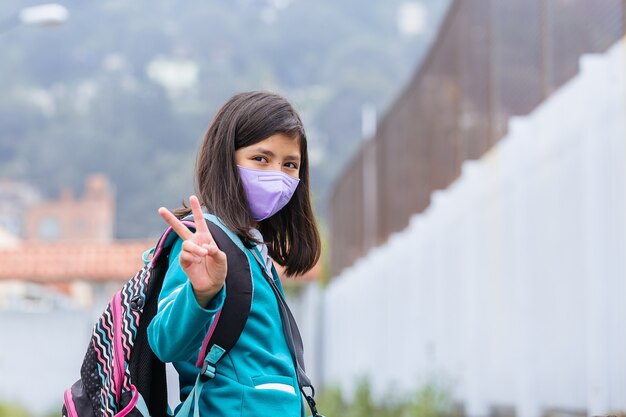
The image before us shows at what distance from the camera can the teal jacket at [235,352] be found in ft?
8.25

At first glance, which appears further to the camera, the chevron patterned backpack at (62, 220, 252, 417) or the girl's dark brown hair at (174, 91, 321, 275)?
the girl's dark brown hair at (174, 91, 321, 275)

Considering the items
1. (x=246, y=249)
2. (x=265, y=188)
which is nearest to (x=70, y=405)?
(x=246, y=249)

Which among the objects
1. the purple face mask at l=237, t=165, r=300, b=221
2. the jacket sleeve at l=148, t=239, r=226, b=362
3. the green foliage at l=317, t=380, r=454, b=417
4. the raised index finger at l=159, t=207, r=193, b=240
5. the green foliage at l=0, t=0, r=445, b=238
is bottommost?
the green foliage at l=317, t=380, r=454, b=417

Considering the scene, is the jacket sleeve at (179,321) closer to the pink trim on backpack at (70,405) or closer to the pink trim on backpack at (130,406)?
the pink trim on backpack at (130,406)

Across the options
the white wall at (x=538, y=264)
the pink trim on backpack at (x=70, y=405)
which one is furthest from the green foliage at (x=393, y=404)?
the pink trim on backpack at (x=70, y=405)

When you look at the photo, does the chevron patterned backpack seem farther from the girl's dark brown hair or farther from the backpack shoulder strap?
the girl's dark brown hair

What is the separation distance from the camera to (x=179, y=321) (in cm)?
250

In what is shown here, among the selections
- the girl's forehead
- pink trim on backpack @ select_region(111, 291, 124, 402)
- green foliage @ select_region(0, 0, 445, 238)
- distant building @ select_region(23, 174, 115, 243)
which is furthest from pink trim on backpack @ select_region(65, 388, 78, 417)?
green foliage @ select_region(0, 0, 445, 238)

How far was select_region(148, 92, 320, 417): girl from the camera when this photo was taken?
8.16 ft

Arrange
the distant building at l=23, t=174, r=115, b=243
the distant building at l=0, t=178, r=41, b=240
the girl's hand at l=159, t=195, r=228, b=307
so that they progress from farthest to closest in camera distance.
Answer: the distant building at l=0, t=178, r=41, b=240 < the distant building at l=23, t=174, r=115, b=243 < the girl's hand at l=159, t=195, r=228, b=307

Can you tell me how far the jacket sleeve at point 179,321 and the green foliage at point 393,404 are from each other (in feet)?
29.0

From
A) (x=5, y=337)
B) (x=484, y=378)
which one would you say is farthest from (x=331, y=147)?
(x=484, y=378)

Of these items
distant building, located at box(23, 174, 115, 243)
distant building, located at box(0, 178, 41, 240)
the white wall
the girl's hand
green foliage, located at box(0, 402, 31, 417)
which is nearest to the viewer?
the girl's hand

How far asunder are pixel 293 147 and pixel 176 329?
1.96 ft
